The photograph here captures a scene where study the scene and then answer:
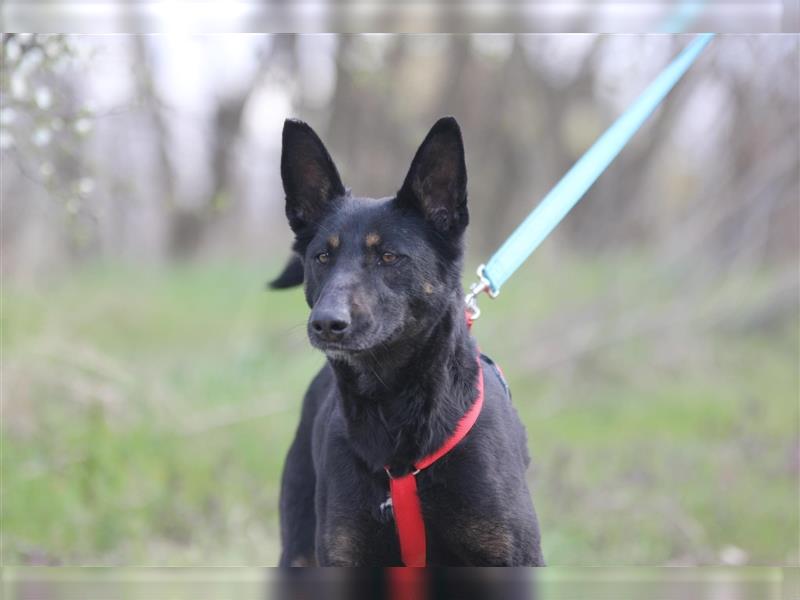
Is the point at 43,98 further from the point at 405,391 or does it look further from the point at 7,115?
the point at 405,391

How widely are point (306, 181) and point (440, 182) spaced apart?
0.53m

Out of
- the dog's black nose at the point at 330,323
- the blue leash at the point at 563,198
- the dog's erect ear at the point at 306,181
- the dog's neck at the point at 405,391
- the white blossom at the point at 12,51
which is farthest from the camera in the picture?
the white blossom at the point at 12,51

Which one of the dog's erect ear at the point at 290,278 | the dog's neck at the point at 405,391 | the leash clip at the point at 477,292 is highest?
the dog's erect ear at the point at 290,278

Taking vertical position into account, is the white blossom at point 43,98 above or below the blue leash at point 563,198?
above

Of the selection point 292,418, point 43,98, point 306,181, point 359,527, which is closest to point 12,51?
point 43,98

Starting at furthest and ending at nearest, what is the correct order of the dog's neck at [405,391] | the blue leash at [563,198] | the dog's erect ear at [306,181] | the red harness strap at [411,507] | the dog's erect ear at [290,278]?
the dog's erect ear at [290,278]
the blue leash at [563,198]
the dog's erect ear at [306,181]
the dog's neck at [405,391]
the red harness strap at [411,507]

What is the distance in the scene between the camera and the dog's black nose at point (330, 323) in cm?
314

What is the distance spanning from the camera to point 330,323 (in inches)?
124

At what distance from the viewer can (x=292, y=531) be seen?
405cm

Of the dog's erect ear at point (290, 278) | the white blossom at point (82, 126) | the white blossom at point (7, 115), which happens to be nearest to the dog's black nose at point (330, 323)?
the dog's erect ear at point (290, 278)

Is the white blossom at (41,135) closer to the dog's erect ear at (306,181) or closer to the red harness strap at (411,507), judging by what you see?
the dog's erect ear at (306,181)

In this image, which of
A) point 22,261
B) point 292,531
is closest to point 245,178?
point 22,261

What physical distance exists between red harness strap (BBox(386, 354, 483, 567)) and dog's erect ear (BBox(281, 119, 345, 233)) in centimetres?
98

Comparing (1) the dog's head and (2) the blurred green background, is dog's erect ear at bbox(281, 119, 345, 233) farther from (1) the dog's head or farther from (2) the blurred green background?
(2) the blurred green background
